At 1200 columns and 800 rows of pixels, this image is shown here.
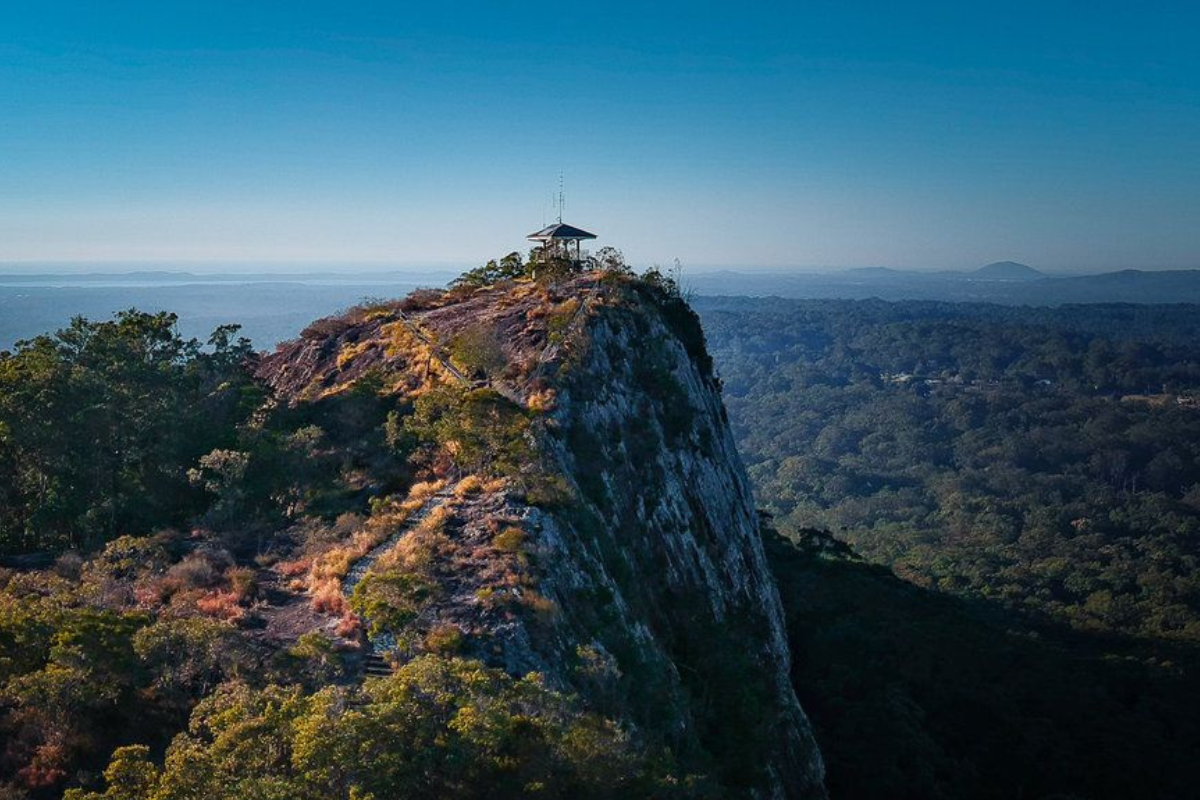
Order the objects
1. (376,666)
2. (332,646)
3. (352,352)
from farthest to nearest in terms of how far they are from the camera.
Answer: (352,352) < (376,666) < (332,646)

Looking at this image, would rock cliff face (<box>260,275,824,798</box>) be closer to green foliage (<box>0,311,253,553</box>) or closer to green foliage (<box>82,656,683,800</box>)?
green foliage (<box>82,656,683,800</box>)

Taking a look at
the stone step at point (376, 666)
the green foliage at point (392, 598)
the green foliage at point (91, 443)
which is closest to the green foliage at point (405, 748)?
the stone step at point (376, 666)

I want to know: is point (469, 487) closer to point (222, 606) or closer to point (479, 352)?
point (222, 606)

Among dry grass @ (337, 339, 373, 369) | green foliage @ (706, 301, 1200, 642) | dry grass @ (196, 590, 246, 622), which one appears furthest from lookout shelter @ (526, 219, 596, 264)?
green foliage @ (706, 301, 1200, 642)

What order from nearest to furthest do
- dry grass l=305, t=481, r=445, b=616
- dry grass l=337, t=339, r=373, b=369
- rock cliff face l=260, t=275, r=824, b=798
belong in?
rock cliff face l=260, t=275, r=824, b=798
dry grass l=305, t=481, r=445, b=616
dry grass l=337, t=339, r=373, b=369

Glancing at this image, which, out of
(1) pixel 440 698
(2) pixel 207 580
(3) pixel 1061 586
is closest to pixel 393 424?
(2) pixel 207 580

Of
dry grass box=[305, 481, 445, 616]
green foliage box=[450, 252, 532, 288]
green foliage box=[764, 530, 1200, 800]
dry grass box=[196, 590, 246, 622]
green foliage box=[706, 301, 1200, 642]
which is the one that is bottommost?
green foliage box=[706, 301, 1200, 642]

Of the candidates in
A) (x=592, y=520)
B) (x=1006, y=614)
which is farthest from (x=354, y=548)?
(x=1006, y=614)

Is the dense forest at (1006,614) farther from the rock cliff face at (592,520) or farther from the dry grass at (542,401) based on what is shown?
the dry grass at (542,401)
